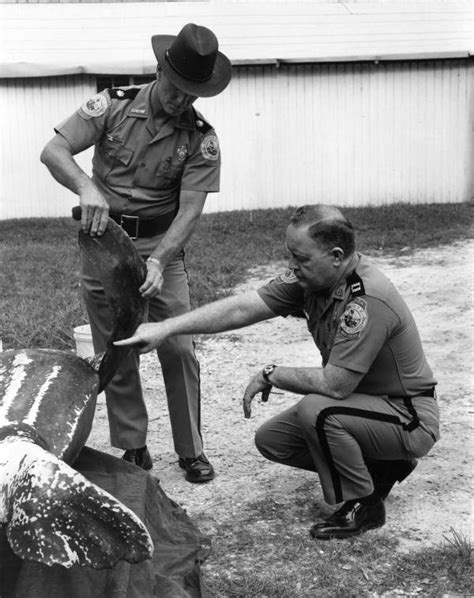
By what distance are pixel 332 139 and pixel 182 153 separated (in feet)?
34.6

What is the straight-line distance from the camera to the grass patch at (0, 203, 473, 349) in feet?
23.1

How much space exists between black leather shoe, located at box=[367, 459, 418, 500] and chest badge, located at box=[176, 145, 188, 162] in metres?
1.63

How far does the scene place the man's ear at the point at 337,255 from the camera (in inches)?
131

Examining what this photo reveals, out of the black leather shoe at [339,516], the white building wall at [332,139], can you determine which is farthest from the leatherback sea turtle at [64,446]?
the white building wall at [332,139]

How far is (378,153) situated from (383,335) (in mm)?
11464

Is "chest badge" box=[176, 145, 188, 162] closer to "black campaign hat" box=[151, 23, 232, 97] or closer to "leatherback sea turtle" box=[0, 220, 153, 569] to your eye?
"black campaign hat" box=[151, 23, 232, 97]

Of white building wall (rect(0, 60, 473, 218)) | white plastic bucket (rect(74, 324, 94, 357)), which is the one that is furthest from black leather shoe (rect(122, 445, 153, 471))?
white building wall (rect(0, 60, 473, 218))

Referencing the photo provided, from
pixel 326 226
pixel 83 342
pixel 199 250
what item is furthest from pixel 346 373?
pixel 199 250

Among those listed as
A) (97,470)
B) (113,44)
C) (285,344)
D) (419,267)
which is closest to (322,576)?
(97,470)

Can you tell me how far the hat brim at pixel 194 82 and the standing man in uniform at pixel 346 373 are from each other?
2.83ft

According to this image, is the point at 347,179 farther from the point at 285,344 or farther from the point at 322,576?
the point at 322,576

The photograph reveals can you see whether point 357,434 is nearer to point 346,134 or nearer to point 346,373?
point 346,373

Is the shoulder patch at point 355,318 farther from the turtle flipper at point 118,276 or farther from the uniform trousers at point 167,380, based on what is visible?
the uniform trousers at point 167,380

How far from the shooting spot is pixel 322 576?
10.6 feet
